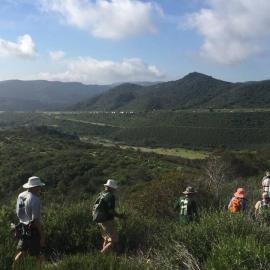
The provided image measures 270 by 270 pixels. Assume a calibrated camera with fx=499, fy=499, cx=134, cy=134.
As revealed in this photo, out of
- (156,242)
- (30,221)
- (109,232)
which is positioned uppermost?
(30,221)

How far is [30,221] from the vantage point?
657 centimetres

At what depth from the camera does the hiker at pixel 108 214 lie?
7.59m

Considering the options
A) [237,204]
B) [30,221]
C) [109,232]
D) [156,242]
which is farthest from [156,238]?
[237,204]

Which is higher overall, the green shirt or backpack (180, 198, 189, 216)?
the green shirt

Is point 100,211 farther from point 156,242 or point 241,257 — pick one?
point 241,257

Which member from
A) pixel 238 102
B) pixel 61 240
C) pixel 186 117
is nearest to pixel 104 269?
pixel 61 240

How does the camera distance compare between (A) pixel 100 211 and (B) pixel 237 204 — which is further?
(B) pixel 237 204

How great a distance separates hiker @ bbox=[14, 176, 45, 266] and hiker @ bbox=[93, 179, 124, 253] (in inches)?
45.8

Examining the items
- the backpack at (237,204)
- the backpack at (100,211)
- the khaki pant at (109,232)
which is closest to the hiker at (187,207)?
the backpack at (237,204)

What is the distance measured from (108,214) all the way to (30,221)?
1.41 m

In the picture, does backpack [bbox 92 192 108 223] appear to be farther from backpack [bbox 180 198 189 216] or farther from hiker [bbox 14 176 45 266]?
backpack [bbox 180 198 189 216]

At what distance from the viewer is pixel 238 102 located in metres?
164

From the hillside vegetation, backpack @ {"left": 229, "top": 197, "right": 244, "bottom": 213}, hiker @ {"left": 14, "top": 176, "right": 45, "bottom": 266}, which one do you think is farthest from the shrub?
backpack @ {"left": 229, "top": 197, "right": 244, "bottom": 213}

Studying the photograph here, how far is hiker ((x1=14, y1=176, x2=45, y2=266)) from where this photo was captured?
21.5ft
